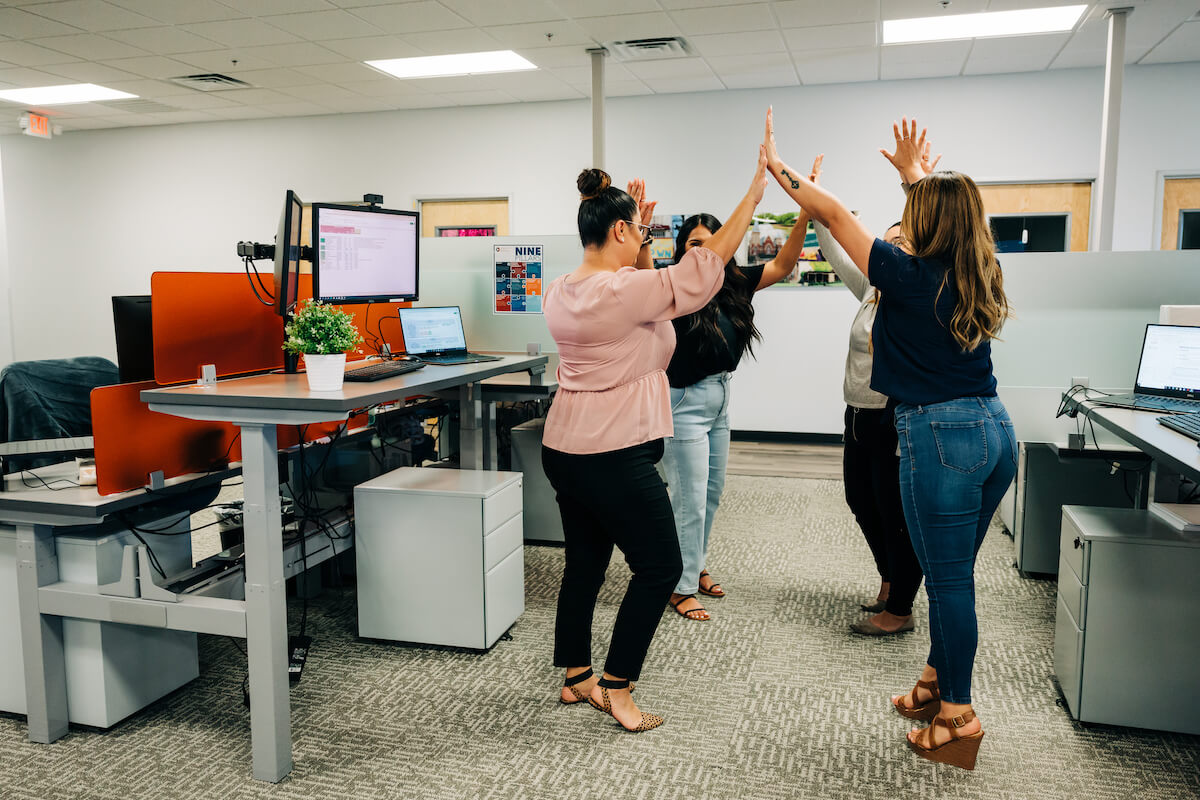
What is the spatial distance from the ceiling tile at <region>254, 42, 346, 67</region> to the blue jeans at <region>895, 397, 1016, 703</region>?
4.44 m

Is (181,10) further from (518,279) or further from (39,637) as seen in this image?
(39,637)

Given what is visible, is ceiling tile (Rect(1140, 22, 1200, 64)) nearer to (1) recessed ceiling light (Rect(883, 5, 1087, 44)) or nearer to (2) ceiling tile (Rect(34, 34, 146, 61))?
(1) recessed ceiling light (Rect(883, 5, 1087, 44))

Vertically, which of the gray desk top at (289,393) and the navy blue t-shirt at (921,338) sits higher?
the navy blue t-shirt at (921,338)

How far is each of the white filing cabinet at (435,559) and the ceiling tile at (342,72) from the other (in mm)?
3781

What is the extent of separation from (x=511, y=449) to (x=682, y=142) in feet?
10.8

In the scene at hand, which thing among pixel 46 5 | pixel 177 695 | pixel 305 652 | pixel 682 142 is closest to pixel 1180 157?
pixel 682 142

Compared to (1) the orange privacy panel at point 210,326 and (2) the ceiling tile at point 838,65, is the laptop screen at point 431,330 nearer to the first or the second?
(1) the orange privacy panel at point 210,326

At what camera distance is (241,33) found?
182 inches

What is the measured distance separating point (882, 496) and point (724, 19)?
9.81 ft

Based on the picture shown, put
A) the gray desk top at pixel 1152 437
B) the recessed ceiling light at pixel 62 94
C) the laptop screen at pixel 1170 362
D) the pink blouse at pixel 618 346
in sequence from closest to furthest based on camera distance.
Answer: the gray desk top at pixel 1152 437, the pink blouse at pixel 618 346, the laptop screen at pixel 1170 362, the recessed ceiling light at pixel 62 94

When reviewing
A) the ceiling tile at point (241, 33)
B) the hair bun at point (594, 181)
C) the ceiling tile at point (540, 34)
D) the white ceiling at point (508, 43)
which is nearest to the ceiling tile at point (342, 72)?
the white ceiling at point (508, 43)

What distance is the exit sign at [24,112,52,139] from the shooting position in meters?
6.73

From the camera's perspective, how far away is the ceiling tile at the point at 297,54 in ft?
16.0

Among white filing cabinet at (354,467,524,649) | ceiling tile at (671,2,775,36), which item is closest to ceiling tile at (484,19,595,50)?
ceiling tile at (671,2,775,36)
